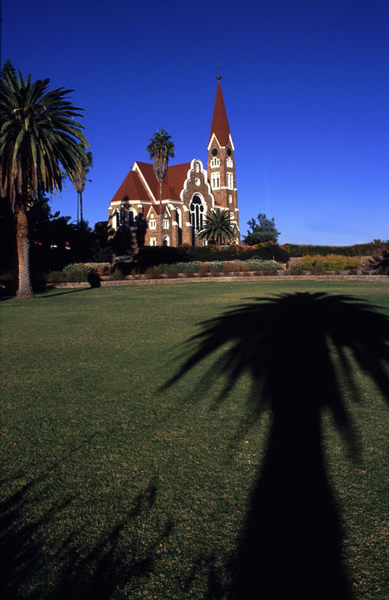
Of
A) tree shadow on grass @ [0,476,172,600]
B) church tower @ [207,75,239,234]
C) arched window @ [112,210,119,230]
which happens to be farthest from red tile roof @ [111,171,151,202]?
tree shadow on grass @ [0,476,172,600]

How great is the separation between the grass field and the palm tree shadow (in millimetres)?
103

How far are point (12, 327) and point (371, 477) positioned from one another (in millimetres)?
10039

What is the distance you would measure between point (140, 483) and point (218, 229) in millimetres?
65319

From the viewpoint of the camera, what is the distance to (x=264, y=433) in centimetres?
404

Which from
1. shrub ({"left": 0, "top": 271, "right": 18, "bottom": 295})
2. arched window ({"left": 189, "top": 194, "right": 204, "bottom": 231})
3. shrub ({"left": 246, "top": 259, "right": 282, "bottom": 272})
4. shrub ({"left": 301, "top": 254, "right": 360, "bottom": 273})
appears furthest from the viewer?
arched window ({"left": 189, "top": 194, "right": 204, "bottom": 231})

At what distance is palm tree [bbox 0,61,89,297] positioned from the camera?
749 inches

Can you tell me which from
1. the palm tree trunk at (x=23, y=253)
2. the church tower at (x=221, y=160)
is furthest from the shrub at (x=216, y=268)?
the church tower at (x=221, y=160)

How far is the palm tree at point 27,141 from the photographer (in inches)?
749

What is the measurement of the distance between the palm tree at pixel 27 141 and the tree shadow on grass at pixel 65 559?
60.8ft

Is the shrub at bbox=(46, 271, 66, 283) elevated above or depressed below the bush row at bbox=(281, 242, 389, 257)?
below

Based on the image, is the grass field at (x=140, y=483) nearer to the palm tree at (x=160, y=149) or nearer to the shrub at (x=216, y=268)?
the shrub at (x=216, y=268)

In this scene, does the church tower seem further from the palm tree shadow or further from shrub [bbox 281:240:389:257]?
the palm tree shadow

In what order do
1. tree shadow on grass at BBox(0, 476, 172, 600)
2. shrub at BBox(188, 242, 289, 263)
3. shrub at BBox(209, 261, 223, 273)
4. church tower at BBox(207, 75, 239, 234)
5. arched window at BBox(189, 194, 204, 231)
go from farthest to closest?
1. church tower at BBox(207, 75, 239, 234)
2. arched window at BBox(189, 194, 204, 231)
3. shrub at BBox(188, 242, 289, 263)
4. shrub at BBox(209, 261, 223, 273)
5. tree shadow on grass at BBox(0, 476, 172, 600)

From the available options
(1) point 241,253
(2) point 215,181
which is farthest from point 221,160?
(1) point 241,253
